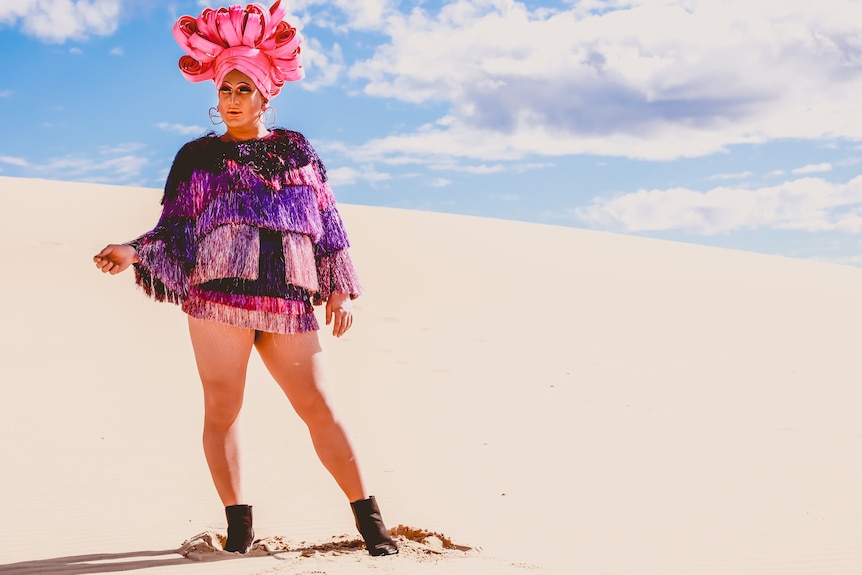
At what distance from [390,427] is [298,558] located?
12.6ft

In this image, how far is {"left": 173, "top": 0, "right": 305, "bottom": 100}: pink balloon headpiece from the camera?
3.56 metres

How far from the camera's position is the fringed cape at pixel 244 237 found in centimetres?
350

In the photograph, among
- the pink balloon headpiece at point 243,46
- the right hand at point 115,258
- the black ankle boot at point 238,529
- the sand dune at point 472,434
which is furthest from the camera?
the sand dune at point 472,434

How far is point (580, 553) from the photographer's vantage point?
435cm

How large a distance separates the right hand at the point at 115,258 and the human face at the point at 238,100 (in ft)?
2.12

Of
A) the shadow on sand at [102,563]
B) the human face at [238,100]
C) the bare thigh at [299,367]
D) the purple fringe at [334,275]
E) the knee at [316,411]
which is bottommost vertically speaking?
the shadow on sand at [102,563]

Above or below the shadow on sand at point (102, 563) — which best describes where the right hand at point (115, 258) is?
above

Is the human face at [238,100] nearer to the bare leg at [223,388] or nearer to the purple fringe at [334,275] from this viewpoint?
the purple fringe at [334,275]

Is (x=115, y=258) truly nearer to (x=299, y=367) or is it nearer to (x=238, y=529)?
(x=299, y=367)

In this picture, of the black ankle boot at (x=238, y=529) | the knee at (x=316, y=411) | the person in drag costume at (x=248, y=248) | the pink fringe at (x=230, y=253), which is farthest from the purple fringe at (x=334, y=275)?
the black ankle boot at (x=238, y=529)

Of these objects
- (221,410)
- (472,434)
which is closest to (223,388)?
(221,410)

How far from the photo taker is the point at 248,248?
3.48 meters

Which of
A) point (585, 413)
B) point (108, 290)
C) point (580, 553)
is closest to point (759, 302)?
point (585, 413)

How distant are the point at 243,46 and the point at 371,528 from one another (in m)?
2.02
